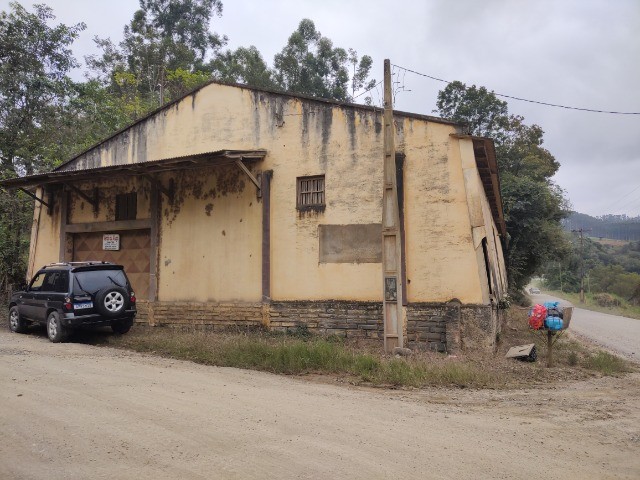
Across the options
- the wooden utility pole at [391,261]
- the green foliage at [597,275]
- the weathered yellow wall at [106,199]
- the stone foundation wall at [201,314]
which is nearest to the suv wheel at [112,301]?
the stone foundation wall at [201,314]

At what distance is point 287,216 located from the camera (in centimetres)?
1178

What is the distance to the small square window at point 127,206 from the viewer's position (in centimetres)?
1392

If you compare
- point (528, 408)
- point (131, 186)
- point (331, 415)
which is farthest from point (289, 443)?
point (131, 186)

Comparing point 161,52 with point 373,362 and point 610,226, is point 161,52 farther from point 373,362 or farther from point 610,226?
point 610,226

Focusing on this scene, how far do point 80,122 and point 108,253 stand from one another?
1031 centimetres

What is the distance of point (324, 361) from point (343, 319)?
8.99 ft

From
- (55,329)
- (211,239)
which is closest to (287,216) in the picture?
(211,239)

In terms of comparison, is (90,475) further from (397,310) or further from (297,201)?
(297,201)

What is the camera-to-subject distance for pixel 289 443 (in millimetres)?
4445

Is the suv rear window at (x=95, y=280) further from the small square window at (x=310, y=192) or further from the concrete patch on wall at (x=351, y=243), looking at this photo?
the concrete patch on wall at (x=351, y=243)

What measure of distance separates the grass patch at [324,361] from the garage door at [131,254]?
11.4 ft

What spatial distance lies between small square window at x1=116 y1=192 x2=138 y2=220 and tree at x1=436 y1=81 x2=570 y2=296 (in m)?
16.8

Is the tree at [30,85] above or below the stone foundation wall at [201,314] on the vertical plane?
above

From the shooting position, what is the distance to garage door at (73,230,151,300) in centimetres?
1359
